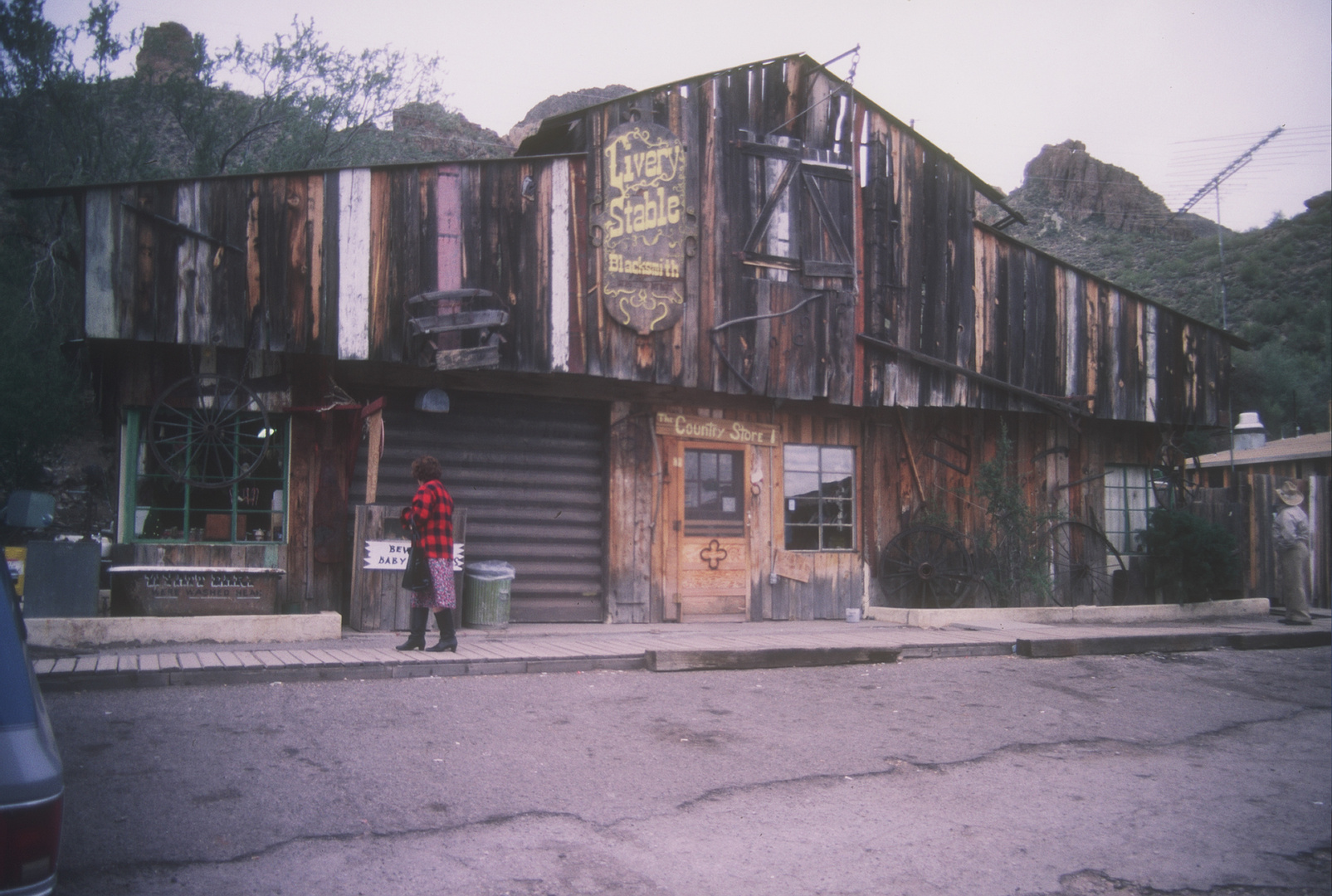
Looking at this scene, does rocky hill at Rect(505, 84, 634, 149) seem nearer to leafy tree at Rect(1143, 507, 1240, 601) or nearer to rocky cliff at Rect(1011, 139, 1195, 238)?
rocky cliff at Rect(1011, 139, 1195, 238)

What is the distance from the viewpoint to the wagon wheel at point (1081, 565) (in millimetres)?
15273

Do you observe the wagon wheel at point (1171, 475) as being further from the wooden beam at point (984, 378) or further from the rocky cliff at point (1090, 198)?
the rocky cliff at point (1090, 198)

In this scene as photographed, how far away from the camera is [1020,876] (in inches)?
165

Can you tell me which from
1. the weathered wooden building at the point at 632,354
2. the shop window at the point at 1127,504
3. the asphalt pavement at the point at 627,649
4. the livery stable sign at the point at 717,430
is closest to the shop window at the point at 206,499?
the weathered wooden building at the point at 632,354

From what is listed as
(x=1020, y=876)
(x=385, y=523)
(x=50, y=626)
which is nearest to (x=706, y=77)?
(x=385, y=523)

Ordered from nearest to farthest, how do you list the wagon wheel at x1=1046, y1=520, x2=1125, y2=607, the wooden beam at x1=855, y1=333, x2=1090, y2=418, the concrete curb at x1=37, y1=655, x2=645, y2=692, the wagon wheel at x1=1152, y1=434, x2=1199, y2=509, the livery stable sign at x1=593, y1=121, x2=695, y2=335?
the concrete curb at x1=37, y1=655, x2=645, y2=692, the livery stable sign at x1=593, y1=121, x2=695, y2=335, the wooden beam at x1=855, y1=333, x2=1090, y2=418, the wagon wheel at x1=1046, y1=520, x2=1125, y2=607, the wagon wheel at x1=1152, y1=434, x2=1199, y2=509

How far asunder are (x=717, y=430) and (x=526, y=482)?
2.71m

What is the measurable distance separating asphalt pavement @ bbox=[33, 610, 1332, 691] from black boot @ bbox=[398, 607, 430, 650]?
0.18 m

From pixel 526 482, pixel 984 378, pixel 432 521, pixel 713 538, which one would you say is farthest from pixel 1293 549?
pixel 432 521

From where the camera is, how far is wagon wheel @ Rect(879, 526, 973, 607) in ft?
45.1

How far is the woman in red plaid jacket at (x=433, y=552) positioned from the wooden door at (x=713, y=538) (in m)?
4.29

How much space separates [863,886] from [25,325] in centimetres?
1792

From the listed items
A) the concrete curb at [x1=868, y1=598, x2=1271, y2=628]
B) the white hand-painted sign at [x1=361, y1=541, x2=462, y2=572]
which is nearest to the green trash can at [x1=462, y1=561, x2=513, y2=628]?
the white hand-painted sign at [x1=361, y1=541, x2=462, y2=572]

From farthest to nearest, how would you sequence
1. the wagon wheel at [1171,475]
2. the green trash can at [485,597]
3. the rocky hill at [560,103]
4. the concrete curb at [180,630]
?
the rocky hill at [560,103] → the wagon wheel at [1171,475] → the green trash can at [485,597] → the concrete curb at [180,630]
